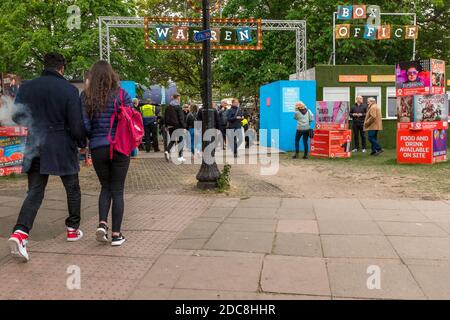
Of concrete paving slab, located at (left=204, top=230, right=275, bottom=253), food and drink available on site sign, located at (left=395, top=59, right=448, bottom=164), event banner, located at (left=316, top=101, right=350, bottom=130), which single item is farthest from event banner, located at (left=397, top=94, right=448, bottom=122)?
concrete paving slab, located at (left=204, top=230, right=275, bottom=253)

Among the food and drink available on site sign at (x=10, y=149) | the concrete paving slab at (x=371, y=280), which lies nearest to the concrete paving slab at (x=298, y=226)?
the concrete paving slab at (x=371, y=280)

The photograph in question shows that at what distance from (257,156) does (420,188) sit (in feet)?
22.6

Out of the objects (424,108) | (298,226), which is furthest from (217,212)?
(424,108)

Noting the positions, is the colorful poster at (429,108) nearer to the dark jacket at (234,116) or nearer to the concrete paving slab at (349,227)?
the dark jacket at (234,116)

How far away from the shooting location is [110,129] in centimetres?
487

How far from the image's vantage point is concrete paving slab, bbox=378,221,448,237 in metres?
5.58

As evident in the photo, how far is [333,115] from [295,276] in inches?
439

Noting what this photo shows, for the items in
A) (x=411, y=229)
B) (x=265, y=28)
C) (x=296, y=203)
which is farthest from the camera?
(x=265, y=28)

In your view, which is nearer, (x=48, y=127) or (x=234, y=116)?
(x=48, y=127)

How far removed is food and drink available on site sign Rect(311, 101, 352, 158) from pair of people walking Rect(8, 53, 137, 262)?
10.1 m

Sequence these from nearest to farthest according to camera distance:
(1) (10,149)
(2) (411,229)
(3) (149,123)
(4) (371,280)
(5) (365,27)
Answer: (4) (371,280)
(2) (411,229)
(1) (10,149)
(3) (149,123)
(5) (365,27)

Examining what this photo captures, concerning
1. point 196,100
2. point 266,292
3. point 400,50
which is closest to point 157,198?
point 266,292

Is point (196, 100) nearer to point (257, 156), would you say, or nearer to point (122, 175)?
point (257, 156)

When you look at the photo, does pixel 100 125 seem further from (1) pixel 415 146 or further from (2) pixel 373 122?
(2) pixel 373 122
